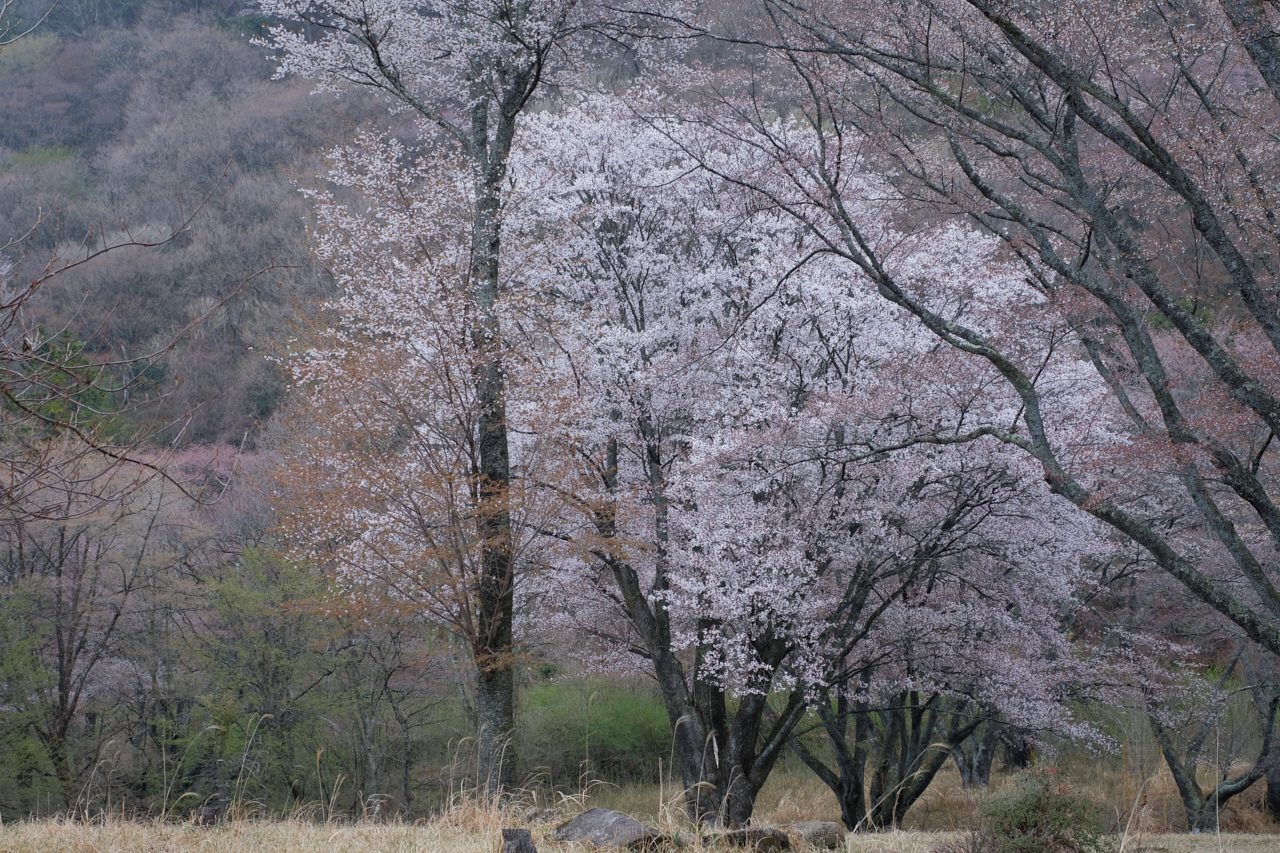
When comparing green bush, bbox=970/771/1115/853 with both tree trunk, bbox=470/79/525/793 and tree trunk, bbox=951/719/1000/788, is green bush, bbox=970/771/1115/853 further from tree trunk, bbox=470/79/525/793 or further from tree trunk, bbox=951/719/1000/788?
tree trunk, bbox=951/719/1000/788

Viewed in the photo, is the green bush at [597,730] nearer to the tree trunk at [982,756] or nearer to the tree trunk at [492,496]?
the tree trunk at [982,756]

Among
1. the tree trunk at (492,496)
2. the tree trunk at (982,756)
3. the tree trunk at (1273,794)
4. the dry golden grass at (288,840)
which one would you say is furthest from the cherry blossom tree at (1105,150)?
the tree trunk at (1273,794)

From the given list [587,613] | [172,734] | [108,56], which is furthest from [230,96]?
[587,613]

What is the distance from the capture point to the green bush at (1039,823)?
4.07 metres

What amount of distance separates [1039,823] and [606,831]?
80.4 inches

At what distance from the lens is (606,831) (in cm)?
448

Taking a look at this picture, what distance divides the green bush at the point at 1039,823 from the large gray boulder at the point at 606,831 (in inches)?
61.8

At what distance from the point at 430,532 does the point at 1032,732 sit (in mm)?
8746

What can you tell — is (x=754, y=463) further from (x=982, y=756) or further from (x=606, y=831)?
(x=982, y=756)

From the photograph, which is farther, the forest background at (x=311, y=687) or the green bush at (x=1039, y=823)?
the forest background at (x=311, y=687)

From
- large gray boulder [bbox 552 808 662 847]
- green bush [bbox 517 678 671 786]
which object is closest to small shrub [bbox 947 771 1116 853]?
large gray boulder [bbox 552 808 662 847]

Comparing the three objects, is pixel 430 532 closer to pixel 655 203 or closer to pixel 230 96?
pixel 655 203

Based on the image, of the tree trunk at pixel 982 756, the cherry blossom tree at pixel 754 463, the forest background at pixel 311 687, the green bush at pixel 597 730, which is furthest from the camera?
the green bush at pixel 597 730

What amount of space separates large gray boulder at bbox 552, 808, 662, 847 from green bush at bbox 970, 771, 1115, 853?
157 centimetres
